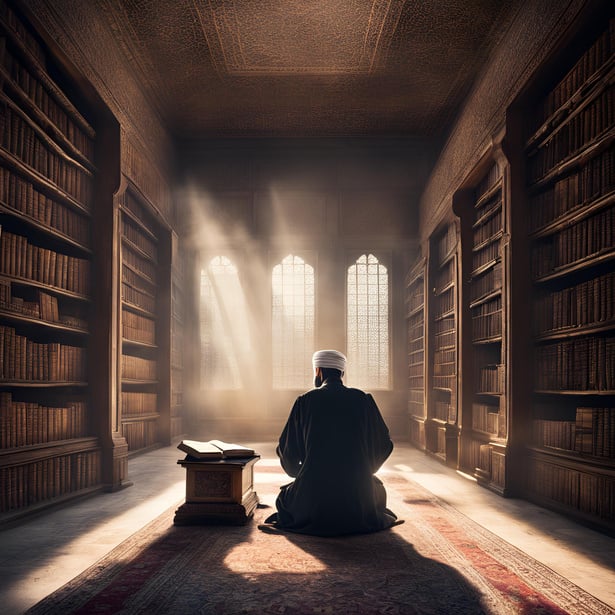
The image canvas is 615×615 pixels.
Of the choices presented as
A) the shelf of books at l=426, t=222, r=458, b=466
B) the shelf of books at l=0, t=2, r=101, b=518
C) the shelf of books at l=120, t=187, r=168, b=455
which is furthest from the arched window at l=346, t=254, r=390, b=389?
the shelf of books at l=0, t=2, r=101, b=518

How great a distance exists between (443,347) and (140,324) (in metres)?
3.97

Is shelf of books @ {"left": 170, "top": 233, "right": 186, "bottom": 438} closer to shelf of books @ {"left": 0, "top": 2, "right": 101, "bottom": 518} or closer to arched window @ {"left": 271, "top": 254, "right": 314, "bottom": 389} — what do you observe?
arched window @ {"left": 271, "top": 254, "right": 314, "bottom": 389}

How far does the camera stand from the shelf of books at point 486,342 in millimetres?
6311

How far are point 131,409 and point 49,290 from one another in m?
3.53

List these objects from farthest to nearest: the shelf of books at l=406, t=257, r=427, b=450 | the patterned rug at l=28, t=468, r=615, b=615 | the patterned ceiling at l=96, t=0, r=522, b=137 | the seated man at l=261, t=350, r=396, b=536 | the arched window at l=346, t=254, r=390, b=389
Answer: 1. the arched window at l=346, t=254, r=390, b=389
2. the shelf of books at l=406, t=257, r=427, b=450
3. the patterned ceiling at l=96, t=0, r=522, b=137
4. the seated man at l=261, t=350, r=396, b=536
5. the patterned rug at l=28, t=468, r=615, b=615

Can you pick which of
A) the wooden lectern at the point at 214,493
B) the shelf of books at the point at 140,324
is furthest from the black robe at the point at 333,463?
the shelf of books at the point at 140,324

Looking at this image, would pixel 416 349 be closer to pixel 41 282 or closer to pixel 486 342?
pixel 486 342

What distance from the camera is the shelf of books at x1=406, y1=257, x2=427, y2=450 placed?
33.3 ft

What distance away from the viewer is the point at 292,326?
1183cm

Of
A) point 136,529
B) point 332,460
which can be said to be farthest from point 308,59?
point 136,529

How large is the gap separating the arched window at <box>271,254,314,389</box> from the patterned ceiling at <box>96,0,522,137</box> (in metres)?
2.52

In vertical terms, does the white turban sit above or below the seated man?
above

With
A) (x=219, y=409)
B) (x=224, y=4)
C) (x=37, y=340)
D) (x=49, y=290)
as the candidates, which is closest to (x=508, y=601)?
(x=49, y=290)

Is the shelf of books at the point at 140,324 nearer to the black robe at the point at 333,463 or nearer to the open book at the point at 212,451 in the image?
the open book at the point at 212,451
